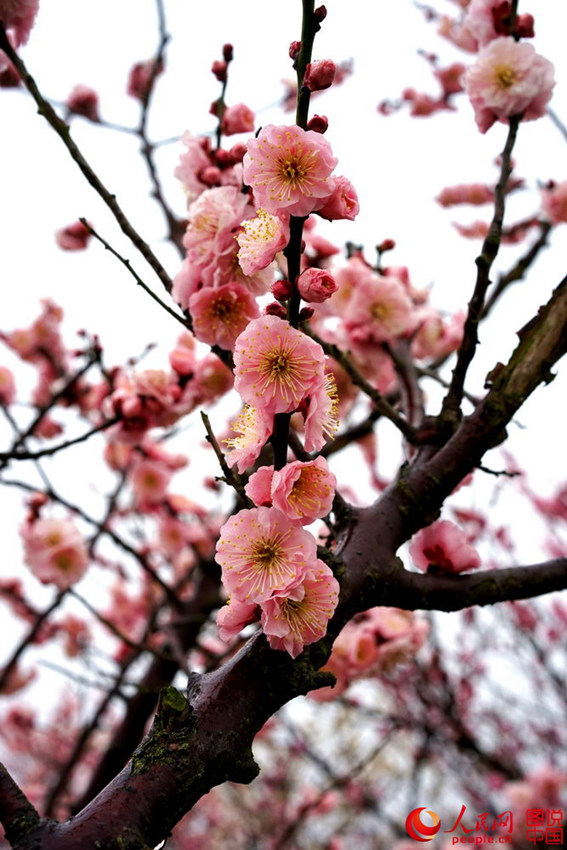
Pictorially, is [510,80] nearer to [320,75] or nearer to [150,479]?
[320,75]

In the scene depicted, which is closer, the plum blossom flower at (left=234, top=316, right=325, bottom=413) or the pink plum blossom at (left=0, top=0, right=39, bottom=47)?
the plum blossom flower at (left=234, top=316, right=325, bottom=413)

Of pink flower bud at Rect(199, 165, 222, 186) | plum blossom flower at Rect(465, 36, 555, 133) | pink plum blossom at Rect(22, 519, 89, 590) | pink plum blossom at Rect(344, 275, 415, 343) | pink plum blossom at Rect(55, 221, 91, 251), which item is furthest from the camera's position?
pink plum blossom at Rect(55, 221, 91, 251)

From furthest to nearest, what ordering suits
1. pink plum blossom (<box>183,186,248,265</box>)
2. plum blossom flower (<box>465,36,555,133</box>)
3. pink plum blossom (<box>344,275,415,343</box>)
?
pink plum blossom (<box>344,275,415,343</box>)
plum blossom flower (<box>465,36,555,133</box>)
pink plum blossom (<box>183,186,248,265</box>)

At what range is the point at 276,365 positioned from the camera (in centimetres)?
94

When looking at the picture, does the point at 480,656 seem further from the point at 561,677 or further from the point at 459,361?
the point at 459,361

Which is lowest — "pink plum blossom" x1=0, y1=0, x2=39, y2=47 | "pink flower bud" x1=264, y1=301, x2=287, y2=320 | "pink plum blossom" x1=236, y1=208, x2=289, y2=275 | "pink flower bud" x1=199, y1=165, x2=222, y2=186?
"pink flower bud" x1=264, y1=301, x2=287, y2=320

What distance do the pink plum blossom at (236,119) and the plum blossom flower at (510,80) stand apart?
1.89ft

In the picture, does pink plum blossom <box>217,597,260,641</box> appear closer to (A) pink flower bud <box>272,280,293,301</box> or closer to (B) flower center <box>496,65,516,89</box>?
(A) pink flower bud <box>272,280,293,301</box>

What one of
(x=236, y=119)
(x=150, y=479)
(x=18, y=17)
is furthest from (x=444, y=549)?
(x=150, y=479)

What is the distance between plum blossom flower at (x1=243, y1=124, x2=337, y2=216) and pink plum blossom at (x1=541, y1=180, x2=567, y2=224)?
7.25 ft

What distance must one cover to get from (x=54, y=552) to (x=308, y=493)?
209cm

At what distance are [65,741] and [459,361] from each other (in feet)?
27.8

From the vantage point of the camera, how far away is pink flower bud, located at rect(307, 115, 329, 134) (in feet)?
3.22
